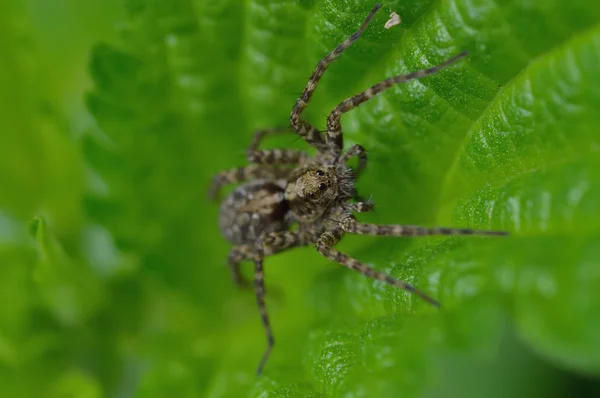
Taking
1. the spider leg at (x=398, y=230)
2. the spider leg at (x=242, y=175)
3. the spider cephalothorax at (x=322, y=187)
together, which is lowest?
the spider leg at (x=398, y=230)

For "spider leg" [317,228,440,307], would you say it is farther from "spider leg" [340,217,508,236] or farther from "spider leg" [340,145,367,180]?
"spider leg" [340,145,367,180]

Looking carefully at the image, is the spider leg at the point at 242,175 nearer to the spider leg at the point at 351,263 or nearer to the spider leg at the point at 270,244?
the spider leg at the point at 270,244

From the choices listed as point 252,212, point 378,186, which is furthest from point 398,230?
point 252,212

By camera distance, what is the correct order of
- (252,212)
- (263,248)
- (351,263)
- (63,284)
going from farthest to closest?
(252,212) → (263,248) → (63,284) → (351,263)

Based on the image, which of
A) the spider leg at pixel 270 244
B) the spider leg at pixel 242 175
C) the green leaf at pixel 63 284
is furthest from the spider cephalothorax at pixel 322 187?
the green leaf at pixel 63 284

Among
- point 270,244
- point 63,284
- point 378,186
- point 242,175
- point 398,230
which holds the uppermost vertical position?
point 242,175

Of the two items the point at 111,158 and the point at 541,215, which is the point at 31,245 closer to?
the point at 111,158


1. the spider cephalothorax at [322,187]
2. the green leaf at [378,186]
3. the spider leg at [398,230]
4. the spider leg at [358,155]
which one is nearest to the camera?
the green leaf at [378,186]

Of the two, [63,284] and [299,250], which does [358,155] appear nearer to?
[299,250]
